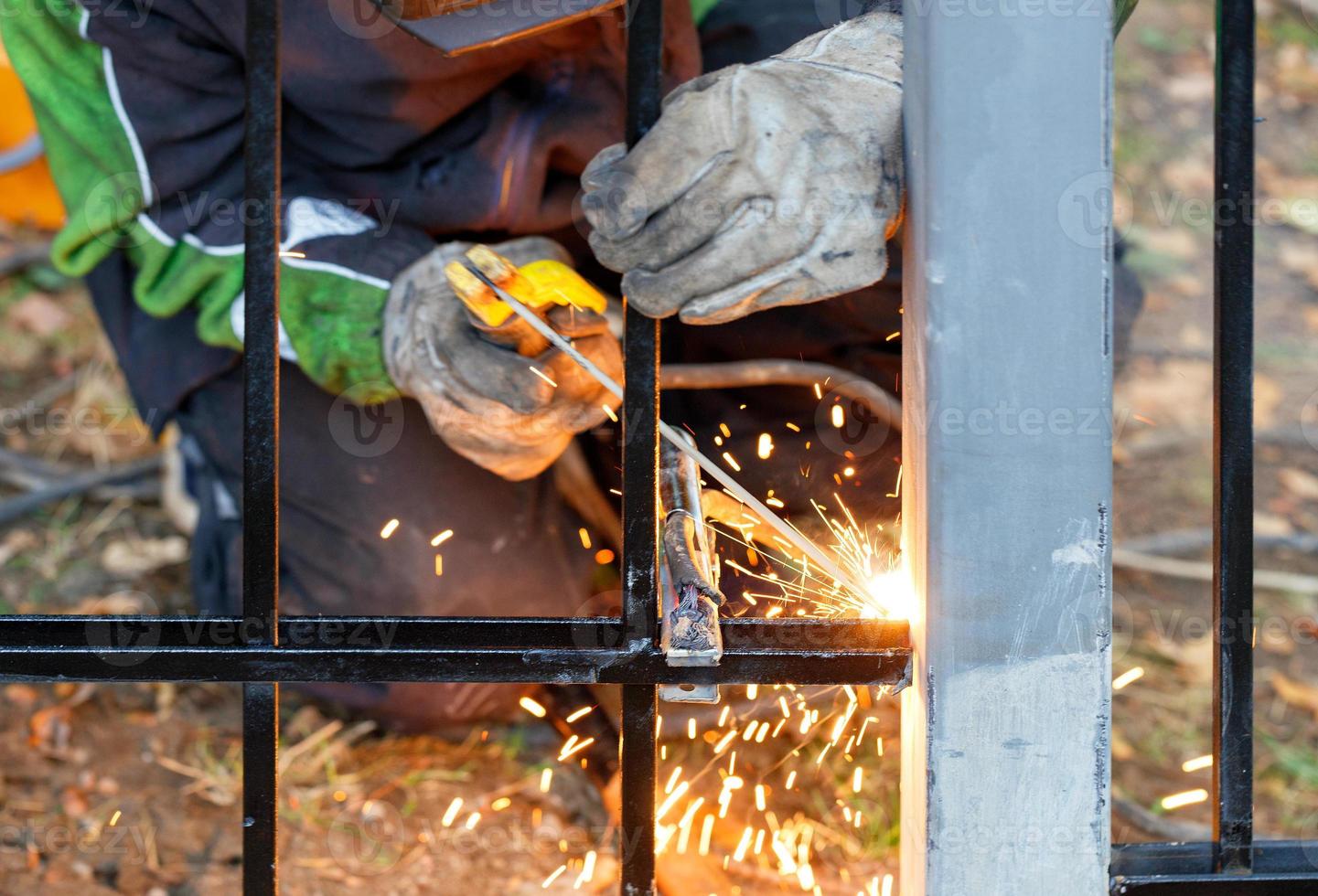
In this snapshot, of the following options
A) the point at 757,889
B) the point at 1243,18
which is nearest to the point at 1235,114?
the point at 1243,18

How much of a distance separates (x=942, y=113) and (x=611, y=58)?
39.1 inches

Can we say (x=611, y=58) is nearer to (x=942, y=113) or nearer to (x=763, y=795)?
(x=942, y=113)

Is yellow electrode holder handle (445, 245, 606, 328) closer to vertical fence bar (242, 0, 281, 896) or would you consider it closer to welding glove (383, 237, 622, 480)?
welding glove (383, 237, 622, 480)

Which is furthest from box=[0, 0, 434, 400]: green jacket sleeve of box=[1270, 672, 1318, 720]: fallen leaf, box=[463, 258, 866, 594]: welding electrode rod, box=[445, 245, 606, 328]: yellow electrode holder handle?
box=[1270, 672, 1318, 720]: fallen leaf

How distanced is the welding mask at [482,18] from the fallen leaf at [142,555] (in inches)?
70.1

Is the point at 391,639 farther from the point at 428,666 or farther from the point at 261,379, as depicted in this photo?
the point at 261,379

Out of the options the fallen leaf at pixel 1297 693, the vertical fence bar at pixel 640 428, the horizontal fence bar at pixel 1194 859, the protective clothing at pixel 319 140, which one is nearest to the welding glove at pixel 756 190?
the vertical fence bar at pixel 640 428

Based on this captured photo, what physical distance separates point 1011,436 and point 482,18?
1.94ft

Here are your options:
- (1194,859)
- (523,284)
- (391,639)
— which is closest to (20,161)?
Result: (523,284)

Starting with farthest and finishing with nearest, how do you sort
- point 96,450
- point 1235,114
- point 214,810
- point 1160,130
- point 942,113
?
point 1160,130 → point 96,450 → point 214,810 → point 1235,114 → point 942,113

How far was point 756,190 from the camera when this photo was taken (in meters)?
1.01

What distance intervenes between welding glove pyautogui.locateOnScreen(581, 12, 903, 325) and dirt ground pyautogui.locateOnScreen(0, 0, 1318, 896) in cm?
57

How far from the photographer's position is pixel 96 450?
2.86m

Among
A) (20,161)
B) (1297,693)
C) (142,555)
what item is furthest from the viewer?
(20,161)
